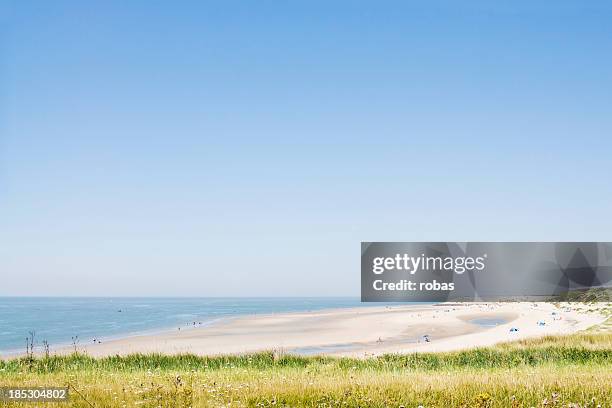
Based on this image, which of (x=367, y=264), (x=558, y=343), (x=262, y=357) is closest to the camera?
Answer: (x=262, y=357)

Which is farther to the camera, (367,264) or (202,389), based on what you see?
(367,264)

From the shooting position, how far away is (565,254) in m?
29.8

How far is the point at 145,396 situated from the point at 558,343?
18.2 metres

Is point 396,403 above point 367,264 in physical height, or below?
below

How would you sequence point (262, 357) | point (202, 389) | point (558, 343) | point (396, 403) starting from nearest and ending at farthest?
1. point (396, 403)
2. point (202, 389)
3. point (262, 357)
4. point (558, 343)

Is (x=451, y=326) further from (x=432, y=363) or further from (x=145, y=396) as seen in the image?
(x=145, y=396)

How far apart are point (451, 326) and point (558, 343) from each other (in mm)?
30085

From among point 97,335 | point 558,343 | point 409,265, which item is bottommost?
point 97,335

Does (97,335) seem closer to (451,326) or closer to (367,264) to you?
(451,326)

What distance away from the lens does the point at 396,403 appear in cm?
927

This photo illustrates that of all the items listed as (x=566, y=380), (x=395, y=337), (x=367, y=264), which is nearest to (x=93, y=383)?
(x=566, y=380)

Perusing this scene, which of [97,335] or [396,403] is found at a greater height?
[396,403]

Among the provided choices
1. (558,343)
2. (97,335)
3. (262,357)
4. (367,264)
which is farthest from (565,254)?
(97,335)

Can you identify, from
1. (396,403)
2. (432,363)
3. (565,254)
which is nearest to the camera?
(396,403)
